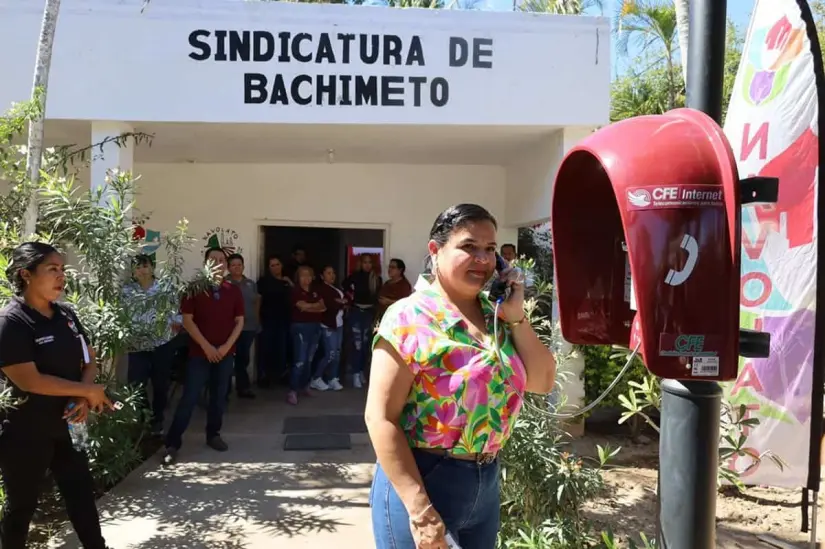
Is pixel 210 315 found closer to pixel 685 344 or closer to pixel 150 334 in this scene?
pixel 150 334

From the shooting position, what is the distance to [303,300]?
6.94 meters

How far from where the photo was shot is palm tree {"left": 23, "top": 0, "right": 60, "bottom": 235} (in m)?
3.72

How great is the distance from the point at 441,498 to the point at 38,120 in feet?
11.8

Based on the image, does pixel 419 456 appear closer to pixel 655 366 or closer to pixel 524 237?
pixel 655 366

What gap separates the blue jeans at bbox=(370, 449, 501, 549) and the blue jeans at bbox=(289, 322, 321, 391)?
513 cm

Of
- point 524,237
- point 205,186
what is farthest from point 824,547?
point 524,237

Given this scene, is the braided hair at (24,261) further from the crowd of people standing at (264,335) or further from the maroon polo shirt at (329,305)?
the maroon polo shirt at (329,305)

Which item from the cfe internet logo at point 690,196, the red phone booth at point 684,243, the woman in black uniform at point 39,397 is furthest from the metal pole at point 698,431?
the woman in black uniform at point 39,397

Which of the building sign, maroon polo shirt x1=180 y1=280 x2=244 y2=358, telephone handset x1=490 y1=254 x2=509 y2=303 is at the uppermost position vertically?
the building sign

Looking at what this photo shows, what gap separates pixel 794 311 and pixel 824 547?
1.62 m

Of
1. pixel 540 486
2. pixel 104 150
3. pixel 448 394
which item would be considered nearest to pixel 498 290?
pixel 448 394

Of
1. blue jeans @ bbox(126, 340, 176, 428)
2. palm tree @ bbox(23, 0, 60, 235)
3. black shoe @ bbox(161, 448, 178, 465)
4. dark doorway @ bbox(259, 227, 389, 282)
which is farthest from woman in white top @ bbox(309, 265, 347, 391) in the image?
palm tree @ bbox(23, 0, 60, 235)

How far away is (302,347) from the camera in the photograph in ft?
22.4

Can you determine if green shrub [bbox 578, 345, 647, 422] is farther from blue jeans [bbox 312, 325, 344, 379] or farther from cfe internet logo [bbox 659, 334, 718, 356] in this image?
cfe internet logo [bbox 659, 334, 718, 356]
